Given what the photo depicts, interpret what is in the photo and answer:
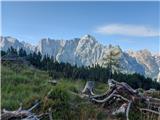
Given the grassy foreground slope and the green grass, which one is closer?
the grassy foreground slope

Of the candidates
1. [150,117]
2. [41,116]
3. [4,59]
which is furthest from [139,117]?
[4,59]

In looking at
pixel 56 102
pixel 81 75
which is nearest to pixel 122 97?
pixel 56 102

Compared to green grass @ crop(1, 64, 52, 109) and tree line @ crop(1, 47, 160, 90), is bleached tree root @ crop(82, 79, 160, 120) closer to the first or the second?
green grass @ crop(1, 64, 52, 109)

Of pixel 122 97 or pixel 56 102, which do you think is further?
pixel 122 97

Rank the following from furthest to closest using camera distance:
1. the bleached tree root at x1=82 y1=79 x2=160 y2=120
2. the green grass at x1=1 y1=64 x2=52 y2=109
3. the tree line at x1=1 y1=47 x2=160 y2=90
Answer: the tree line at x1=1 y1=47 x2=160 y2=90
the bleached tree root at x1=82 y1=79 x2=160 y2=120
the green grass at x1=1 y1=64 x2=52 y2=109

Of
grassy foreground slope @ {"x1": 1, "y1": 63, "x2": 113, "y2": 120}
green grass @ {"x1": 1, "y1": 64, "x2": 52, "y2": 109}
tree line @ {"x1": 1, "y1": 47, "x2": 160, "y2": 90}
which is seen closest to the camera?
grassy foreground slope @ {"x1": 1, "y1": 63, "x2": 113, "y2": 120}

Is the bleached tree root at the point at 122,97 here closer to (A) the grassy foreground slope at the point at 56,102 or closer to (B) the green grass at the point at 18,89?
(A) the grassy foreground slope at the point at 56,102

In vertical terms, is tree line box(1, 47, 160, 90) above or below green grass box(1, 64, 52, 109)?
above

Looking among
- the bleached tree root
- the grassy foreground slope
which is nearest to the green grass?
the grassy foreground slope

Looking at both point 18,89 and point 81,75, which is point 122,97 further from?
point 81,75

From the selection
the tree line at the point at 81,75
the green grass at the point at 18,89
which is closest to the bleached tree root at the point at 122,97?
the green grass at the point at 18,89

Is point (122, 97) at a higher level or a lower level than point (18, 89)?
lower

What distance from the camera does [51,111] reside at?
966 centimetres

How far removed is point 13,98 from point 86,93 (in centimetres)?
256
